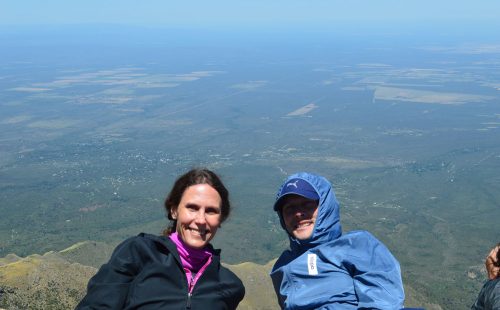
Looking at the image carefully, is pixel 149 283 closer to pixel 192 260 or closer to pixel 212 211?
pixel 192 260

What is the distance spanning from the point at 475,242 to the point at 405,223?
16067mm

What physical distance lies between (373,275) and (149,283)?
7.96 ft

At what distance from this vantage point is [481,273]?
7662 centimetres

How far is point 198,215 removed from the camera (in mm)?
6121

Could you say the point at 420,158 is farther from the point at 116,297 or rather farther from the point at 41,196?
the point at 116,297

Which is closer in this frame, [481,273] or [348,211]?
[481,273]

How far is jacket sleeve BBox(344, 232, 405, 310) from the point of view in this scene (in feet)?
19.5

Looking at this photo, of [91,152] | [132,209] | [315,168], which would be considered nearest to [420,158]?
[315,168]

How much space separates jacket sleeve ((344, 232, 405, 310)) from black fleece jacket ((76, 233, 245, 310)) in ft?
4.85

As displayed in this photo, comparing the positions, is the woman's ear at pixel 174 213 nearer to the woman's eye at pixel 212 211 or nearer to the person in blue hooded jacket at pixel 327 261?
the woman's eye at pixel 212 211

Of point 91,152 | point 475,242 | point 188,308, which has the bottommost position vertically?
point 91,152

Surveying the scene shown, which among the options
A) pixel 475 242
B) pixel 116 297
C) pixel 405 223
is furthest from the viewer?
pixel 405 223

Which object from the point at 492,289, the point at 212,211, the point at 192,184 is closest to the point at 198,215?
the point at 212,211

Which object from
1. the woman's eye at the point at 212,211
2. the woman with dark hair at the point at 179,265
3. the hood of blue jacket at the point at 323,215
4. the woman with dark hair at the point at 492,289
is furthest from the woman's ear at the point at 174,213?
the woman with dark hair at the point at 492,289
